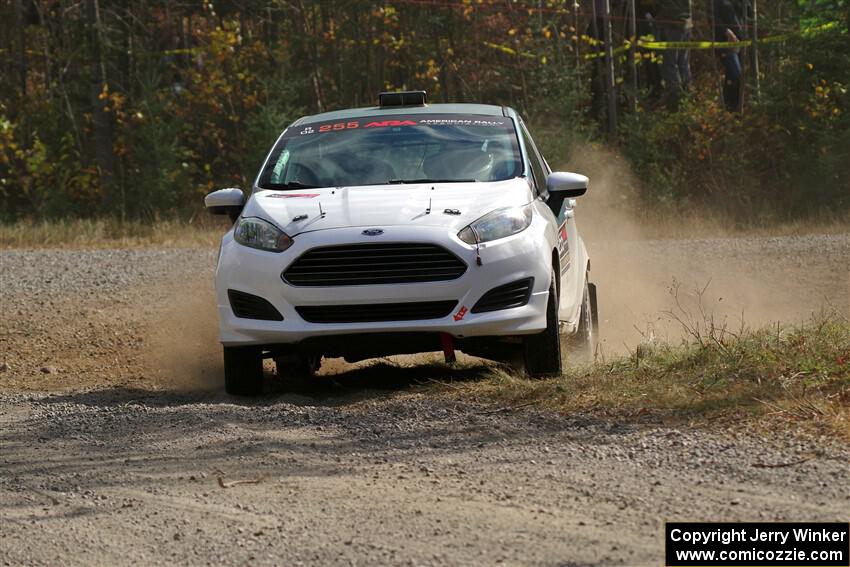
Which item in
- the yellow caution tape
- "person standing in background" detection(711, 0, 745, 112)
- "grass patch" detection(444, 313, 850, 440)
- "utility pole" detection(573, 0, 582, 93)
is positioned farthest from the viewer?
"person standing in background" detection(711, 0, 745, 112)

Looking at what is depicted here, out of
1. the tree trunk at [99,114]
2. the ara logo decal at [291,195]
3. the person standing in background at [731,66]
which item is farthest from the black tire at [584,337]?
the person standing in background at [731,66]

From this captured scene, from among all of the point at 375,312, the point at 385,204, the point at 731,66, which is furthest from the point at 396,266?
the point at 731,66

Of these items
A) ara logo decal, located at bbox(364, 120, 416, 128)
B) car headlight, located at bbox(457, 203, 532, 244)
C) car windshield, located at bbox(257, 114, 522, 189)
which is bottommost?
car headlight, located at bbox(457, 203, 532, 244)

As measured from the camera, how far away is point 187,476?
6.04m

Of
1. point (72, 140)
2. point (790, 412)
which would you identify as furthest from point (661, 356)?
point (72, 140)

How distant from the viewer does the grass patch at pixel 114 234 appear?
22.2 metres

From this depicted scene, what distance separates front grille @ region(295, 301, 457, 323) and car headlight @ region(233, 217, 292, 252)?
41 cm

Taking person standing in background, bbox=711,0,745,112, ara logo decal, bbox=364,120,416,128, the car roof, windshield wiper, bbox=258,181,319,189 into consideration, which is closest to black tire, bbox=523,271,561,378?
windshield wiper, bbox=258,181,319,189

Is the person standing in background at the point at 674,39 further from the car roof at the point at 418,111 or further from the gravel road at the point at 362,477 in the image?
the gravel road at the point at 362,477

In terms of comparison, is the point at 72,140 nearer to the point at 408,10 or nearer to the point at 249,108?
the point at 249,108

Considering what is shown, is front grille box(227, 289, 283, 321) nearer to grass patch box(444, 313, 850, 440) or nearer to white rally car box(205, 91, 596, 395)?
white rally car box(205, 91, 596, 395)

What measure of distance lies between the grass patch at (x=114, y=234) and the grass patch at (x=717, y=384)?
45.1 feet

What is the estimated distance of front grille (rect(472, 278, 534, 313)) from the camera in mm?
7961

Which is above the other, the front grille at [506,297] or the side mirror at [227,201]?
the side mirror at [227,201]
